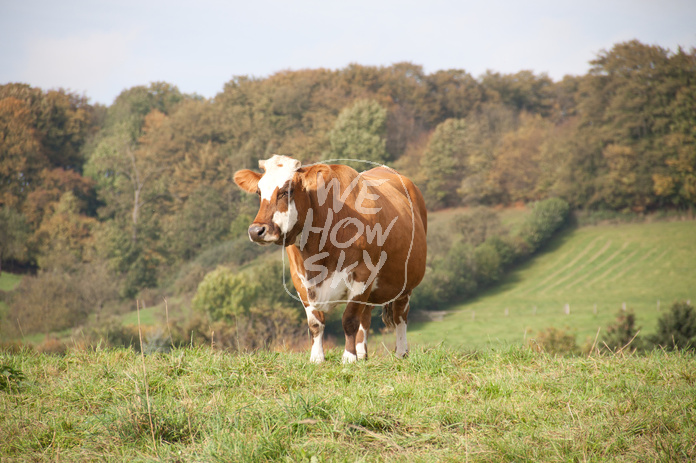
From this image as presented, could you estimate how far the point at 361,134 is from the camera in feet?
309

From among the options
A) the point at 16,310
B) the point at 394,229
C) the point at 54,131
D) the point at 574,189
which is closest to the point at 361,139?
the point at 574,189

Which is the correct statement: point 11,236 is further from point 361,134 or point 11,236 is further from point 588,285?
point 588,285

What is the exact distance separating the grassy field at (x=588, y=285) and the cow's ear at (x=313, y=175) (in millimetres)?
44774

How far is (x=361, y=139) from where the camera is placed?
94.1m

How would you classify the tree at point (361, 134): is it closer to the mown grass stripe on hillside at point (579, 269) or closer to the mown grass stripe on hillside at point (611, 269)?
the mown grass stripe on hillside at point (579, 269)

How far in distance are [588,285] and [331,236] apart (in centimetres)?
6896

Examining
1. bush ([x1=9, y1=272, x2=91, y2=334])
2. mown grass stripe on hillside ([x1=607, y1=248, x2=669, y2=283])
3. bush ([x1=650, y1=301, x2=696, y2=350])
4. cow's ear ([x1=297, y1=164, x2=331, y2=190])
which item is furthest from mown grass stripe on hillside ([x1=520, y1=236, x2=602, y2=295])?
cow's ear ([x1=297, y1=164, x2=331, y2=190])

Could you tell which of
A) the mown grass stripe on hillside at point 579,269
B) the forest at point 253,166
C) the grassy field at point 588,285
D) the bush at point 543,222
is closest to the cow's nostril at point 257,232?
the grassy field at point 588,285

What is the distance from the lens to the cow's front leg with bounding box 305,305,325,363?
6496mm

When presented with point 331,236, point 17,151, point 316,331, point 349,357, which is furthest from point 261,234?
point 17,151

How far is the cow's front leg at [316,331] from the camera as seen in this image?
6.50 meters

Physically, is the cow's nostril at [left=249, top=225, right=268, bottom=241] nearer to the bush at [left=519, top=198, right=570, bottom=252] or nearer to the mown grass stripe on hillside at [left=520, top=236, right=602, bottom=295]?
the mown grass stripe on hillside at [left=520, top=236, right=602, bottom=295]

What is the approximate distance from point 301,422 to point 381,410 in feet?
2.15

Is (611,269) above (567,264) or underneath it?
underneath
